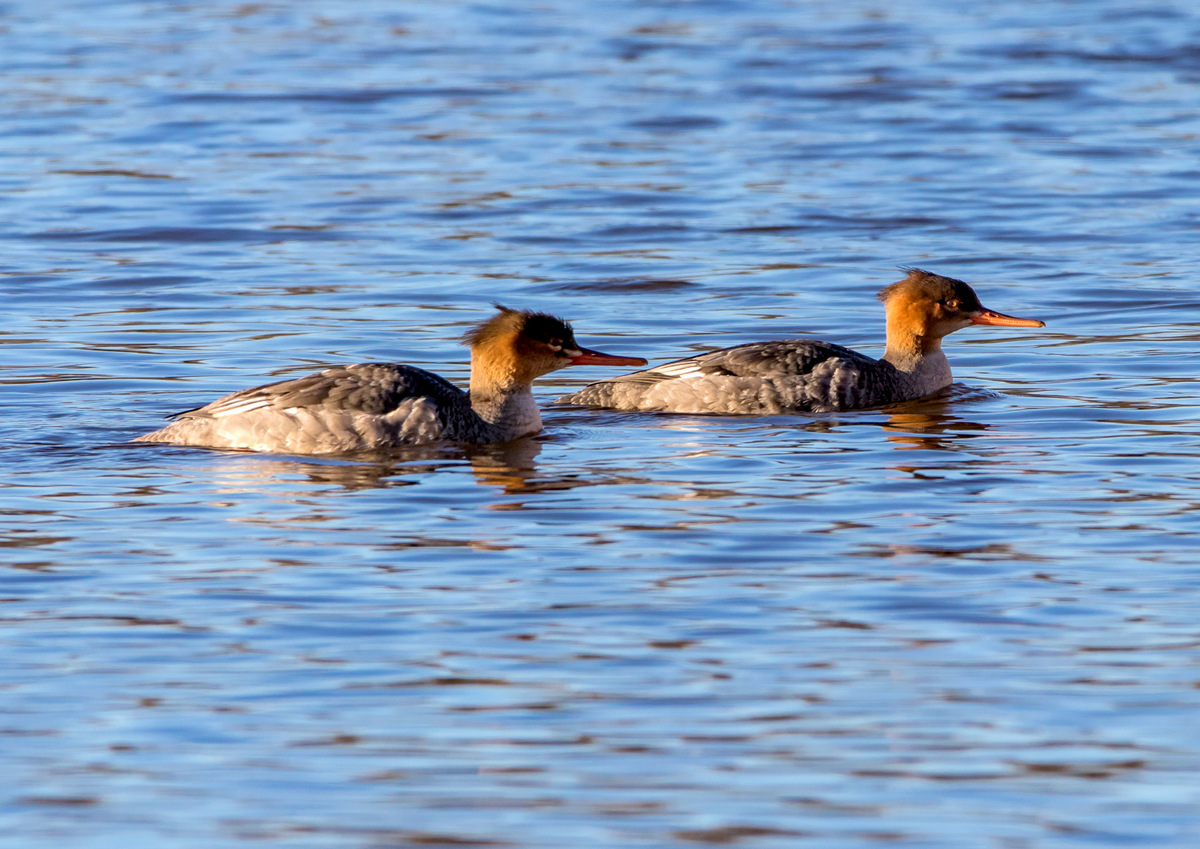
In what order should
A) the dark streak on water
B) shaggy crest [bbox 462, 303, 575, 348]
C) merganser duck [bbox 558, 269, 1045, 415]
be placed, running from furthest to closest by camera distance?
merganser duck [bbox 558, 269, 1045, 415] < shaggy crest [bbox 462, 303, 575, 348] < the dark streak on water

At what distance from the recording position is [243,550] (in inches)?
347

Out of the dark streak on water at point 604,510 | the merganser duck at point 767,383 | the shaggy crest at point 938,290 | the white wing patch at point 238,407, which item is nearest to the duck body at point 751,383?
the merganser duck at point 767,383

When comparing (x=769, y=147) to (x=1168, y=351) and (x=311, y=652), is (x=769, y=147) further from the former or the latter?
(x=311, y=652)

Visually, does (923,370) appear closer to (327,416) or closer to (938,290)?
(938,290)

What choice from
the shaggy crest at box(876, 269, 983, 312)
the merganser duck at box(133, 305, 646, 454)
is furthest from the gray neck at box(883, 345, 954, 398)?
the merganser duck at box(133, 305, 646, 454)

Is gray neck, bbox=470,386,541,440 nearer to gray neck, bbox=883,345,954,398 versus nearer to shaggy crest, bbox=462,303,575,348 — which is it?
shaggy crest, bbox=462,303,575,348

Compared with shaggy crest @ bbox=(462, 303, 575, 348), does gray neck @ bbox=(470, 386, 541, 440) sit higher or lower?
lower

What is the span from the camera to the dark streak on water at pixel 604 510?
6180 mm

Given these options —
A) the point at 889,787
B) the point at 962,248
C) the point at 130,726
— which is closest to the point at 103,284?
the point at 962,248

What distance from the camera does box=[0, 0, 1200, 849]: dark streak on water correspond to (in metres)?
6.18

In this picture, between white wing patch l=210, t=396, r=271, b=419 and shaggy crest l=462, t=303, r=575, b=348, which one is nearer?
white wing patch l=210, t=396, r=271, b=419

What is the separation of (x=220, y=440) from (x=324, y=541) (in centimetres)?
234

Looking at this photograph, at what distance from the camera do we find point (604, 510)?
9664 mm

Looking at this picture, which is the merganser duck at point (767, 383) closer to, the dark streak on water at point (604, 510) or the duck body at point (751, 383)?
the duck body at point (751, 383)
